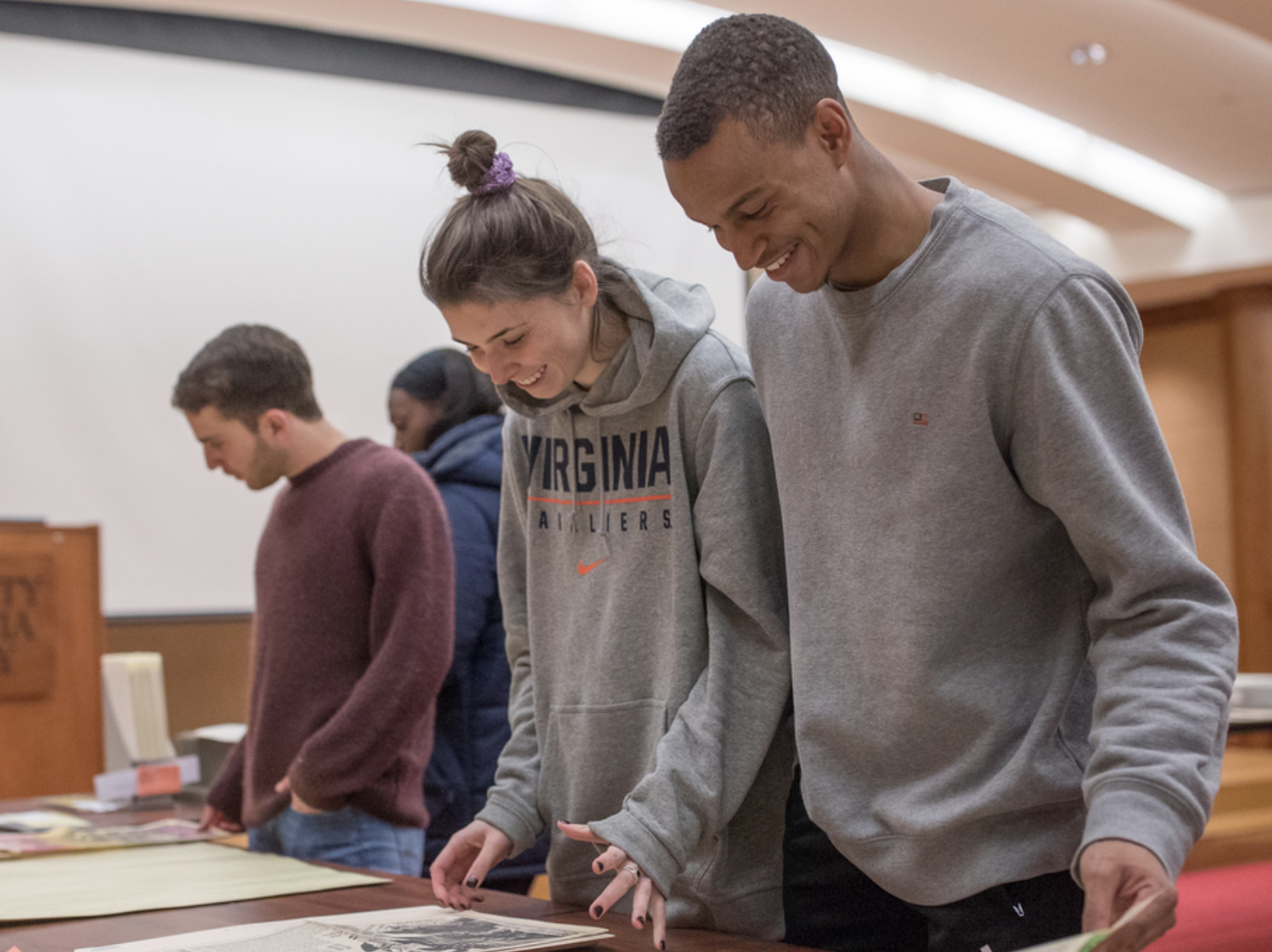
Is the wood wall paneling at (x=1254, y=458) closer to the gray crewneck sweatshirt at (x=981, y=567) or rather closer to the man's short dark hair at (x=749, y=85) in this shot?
the gray crewneck sweatshirt at (x=981, y=567)

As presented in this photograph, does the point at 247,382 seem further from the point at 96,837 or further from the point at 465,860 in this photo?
the point at 465,860

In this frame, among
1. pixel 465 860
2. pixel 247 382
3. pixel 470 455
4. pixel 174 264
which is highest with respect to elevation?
pixel 174 264

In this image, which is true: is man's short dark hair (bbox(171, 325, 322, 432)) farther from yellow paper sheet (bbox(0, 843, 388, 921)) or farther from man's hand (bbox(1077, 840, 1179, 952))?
man's hand (bbox(1077, 840, 1179, 952))

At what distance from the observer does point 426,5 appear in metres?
4.86

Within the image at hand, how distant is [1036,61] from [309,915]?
16.5 feet

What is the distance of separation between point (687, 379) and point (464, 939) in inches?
22.2

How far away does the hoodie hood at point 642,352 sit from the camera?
1305mm

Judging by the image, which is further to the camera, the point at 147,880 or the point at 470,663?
the point at 470,663

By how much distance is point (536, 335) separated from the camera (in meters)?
→ 1.30

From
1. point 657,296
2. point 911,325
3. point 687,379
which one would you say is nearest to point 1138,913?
point 911,325

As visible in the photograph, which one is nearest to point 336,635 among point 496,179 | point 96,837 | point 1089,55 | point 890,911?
point 96,837

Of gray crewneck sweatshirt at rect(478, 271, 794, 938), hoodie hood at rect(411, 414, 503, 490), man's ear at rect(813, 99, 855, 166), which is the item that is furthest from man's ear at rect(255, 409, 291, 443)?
man's ear at rect(813, 99, 855, 166)

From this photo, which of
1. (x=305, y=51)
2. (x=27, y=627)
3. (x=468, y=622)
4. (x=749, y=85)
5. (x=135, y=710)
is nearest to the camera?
(x=749, y=85)

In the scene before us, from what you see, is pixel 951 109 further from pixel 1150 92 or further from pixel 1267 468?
pixel 1267 468
